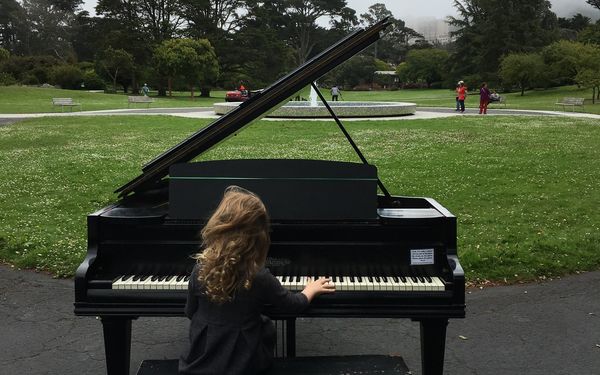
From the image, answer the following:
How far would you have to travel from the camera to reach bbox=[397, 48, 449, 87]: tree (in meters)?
89.8

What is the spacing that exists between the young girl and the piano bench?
0.77 feet

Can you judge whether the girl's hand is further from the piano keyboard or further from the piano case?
the piano case

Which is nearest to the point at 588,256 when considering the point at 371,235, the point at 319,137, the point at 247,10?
the point at 371,235

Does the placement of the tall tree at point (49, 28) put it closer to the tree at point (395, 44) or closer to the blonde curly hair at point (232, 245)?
the tree at point (395, 44)

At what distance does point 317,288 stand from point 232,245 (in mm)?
768

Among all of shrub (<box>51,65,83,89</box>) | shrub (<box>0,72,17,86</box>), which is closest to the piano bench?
shrub (<box>0,72,17,86</box>)

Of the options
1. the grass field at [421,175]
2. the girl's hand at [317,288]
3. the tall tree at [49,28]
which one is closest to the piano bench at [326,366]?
the girl's hand at [317,288]

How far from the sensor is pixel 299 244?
358 cm

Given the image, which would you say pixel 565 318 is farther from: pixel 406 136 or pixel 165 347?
pixel 406 136

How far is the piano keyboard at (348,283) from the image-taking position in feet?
11.2

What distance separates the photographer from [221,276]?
2.76 metres

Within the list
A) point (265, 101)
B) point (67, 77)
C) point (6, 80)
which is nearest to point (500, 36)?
point (67, 77)

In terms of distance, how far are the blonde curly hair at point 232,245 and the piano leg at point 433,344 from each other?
4.54ft

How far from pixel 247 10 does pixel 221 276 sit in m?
76.5
